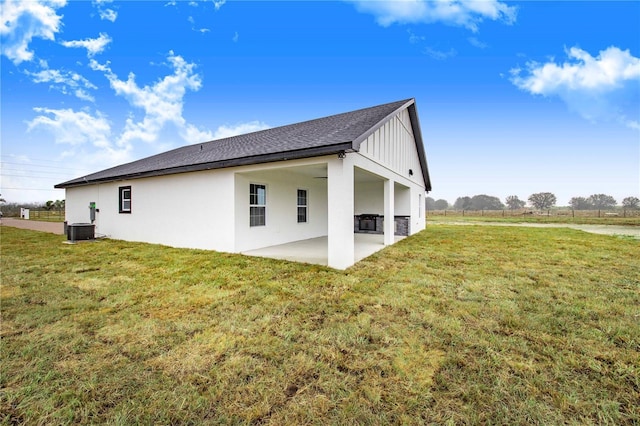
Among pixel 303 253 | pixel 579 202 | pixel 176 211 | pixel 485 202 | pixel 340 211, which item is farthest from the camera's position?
pixel 485 202

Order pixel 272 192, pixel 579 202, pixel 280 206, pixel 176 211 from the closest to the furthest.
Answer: pixel 176 211, pixel 272 192, pixel 280 206, pixel 579 202

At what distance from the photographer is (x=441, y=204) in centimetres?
5875

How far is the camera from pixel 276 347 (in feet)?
8.45

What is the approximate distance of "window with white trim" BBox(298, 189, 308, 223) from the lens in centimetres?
1055

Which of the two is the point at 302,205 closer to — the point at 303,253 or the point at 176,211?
the point at 303,253

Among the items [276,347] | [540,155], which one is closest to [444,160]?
[540,155]

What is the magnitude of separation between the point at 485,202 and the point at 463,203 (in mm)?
4600

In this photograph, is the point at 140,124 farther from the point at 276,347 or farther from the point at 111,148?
the point at 276,347

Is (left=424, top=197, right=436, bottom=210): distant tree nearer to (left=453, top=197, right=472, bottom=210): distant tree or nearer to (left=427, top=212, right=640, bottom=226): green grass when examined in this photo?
(left=453, top=197, right=472, bottom=210): distant tree

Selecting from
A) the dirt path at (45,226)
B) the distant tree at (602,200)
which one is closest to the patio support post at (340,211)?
the dirt path at (45,226)

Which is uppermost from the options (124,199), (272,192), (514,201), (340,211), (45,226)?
(514,201)

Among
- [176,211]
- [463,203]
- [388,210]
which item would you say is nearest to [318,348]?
[388,210]

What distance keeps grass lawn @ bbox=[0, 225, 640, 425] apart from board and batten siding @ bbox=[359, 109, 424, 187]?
3.78m

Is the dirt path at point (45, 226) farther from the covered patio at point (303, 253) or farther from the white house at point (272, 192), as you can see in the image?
the covered patio at point (303, 253)
